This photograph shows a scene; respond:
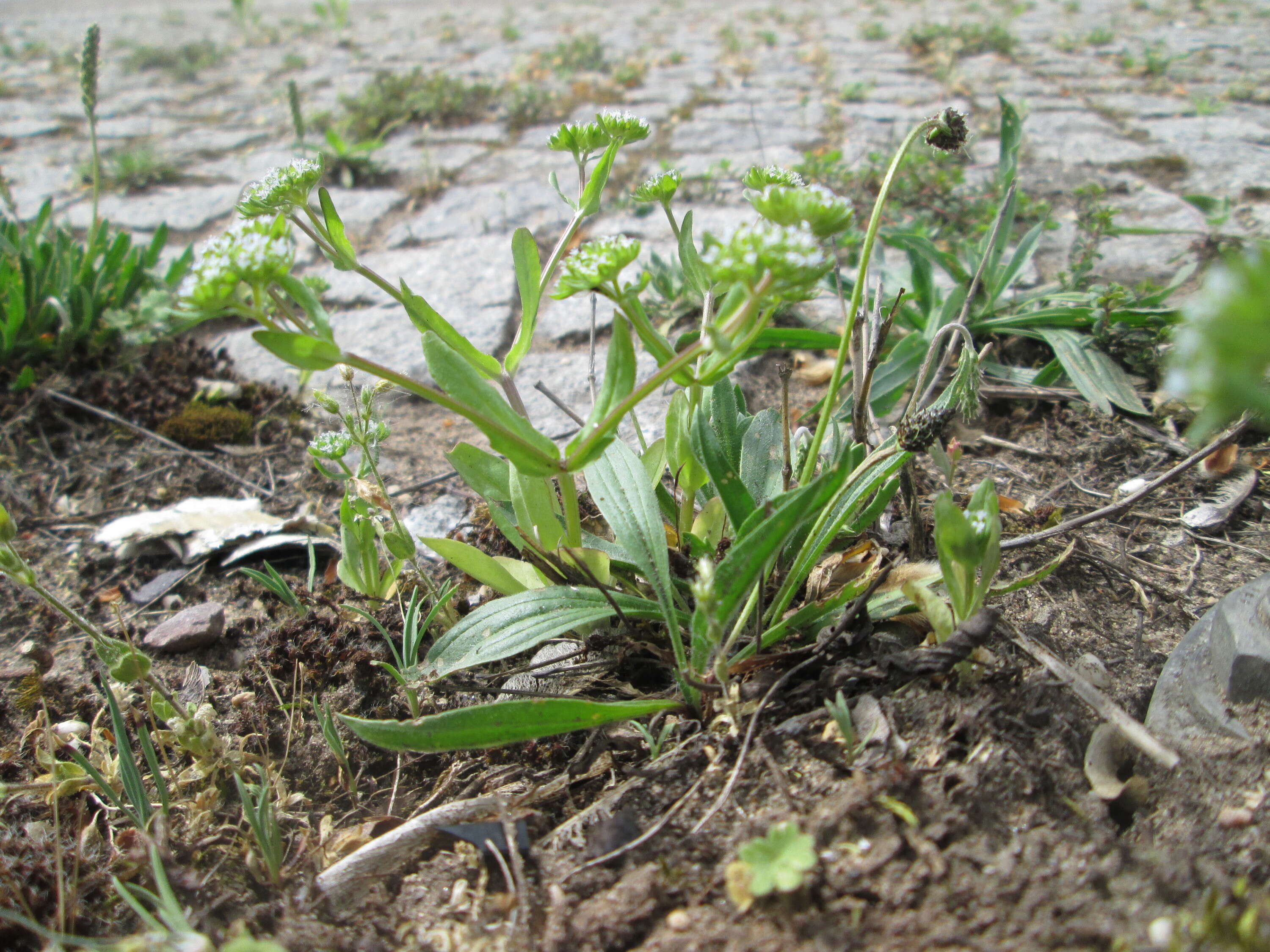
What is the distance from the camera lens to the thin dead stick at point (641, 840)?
1.27m

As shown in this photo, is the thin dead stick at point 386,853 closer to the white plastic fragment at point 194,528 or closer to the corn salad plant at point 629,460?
the corn salad plant at point 629,460

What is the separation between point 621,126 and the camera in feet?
5.56

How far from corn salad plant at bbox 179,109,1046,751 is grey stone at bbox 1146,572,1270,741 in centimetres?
51

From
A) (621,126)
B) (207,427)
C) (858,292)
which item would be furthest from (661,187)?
(207,427)

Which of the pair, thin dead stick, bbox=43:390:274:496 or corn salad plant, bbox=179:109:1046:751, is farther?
thin dead stick, bbox=43:390:274:496

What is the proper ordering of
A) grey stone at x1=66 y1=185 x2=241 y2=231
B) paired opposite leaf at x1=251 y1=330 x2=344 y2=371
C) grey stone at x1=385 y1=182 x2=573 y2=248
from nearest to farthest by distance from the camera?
1. paired opposite leaf at x1=251 y1=330 x2=344 y2=371
2. grey stone at x1=385 y1=182 x2=573 y2=248
3. grey stone at x1=66 y1=185 x2=241 y2=231

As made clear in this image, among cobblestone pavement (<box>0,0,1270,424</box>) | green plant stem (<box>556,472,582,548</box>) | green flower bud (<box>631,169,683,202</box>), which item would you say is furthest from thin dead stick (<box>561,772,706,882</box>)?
cobblestone pavement (<box>0,0,1270,424</box>)

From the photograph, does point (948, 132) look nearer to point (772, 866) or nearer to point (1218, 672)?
point (1218, 672)

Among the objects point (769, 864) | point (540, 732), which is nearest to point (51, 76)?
point (540, 732)

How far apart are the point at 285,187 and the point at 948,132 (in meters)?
1.30

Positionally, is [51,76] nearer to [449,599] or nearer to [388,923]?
[449,599]

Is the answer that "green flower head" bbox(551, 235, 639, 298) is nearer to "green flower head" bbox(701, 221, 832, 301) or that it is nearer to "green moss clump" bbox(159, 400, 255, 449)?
"green flower head" bbox(701, 221, 832, 301)

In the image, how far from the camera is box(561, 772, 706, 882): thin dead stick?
1269mm

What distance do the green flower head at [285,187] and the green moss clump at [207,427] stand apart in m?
1.55
